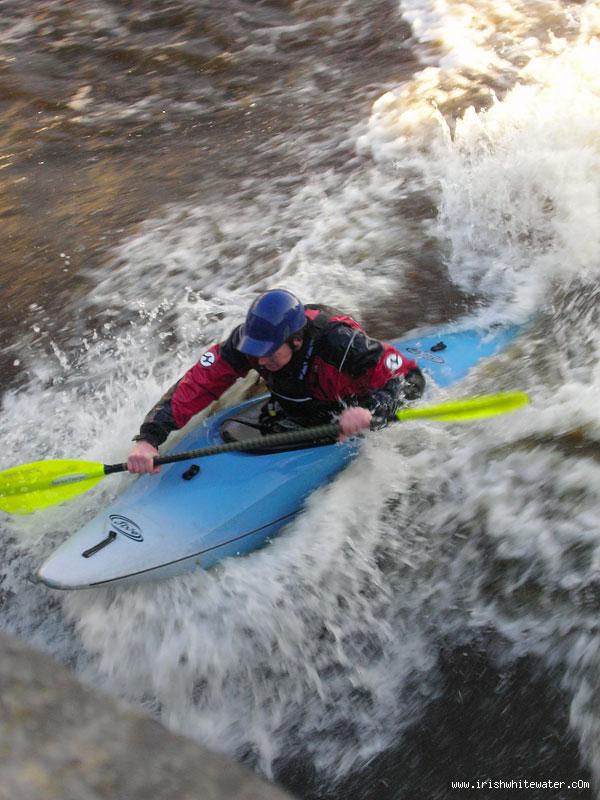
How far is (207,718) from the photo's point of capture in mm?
3238

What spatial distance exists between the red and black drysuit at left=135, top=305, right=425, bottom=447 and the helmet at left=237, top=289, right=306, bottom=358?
18cm

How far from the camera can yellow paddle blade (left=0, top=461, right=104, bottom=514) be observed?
12.7 ft

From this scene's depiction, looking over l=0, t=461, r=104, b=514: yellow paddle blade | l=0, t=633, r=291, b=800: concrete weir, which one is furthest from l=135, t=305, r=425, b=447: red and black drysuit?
l=0, t=633, r=291, b=800: concrete weir

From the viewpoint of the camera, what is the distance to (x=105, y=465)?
3.88 m

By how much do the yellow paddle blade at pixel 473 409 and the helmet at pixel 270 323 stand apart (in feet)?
2.26

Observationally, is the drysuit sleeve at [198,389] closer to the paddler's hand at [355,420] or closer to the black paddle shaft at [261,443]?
the black paddle shaft at [261,443]

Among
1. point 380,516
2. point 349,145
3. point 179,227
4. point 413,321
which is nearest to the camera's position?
point 380,516

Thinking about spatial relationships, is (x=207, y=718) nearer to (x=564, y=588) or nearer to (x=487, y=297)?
(x=564, y=588)

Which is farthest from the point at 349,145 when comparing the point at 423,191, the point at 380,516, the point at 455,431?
the point at 380,516

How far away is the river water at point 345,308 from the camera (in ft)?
10.3

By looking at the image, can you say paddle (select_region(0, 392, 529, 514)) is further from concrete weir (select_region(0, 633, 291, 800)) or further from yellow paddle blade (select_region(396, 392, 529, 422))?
concrete weir (select_region(0, 633, 291, 800))

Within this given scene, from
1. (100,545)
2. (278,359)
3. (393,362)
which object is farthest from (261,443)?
(100,545)

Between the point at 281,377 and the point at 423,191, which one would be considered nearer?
the point at 281,377

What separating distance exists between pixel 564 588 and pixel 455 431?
116 centimetres
